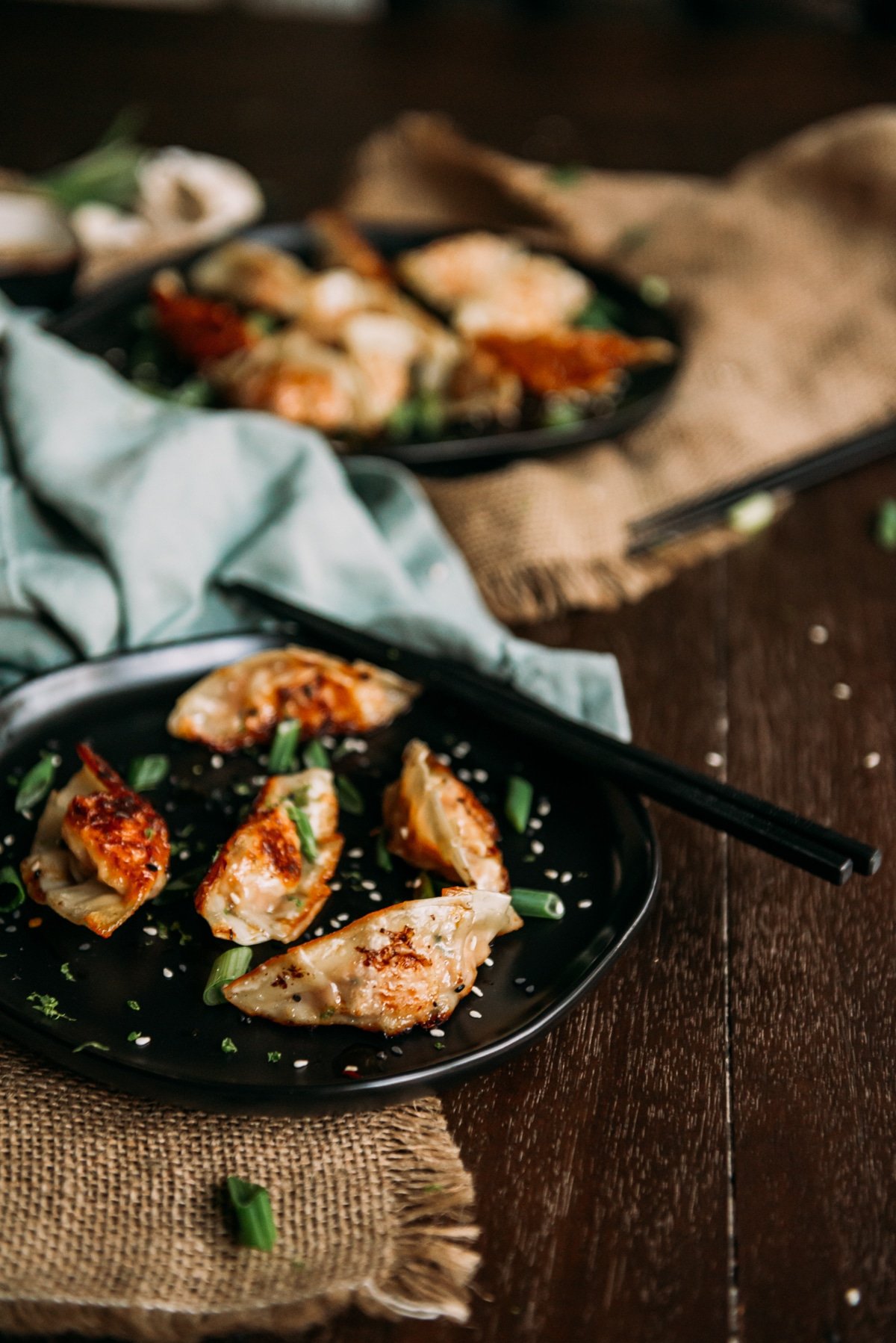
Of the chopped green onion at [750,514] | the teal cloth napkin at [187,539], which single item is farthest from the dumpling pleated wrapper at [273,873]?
the chopped green onion at [750,514]

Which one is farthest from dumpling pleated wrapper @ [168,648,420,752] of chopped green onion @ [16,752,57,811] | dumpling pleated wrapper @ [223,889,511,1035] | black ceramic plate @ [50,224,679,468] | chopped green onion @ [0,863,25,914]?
black ceramic plate @ [50,224,679,468]

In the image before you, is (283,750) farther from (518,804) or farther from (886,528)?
(886,528)

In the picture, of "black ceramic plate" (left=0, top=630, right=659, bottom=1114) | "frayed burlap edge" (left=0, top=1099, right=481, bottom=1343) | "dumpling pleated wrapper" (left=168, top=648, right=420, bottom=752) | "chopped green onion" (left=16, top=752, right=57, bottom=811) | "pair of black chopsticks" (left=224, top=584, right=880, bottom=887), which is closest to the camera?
"frayed burlap edge" (left=0, top=1099, right=481, bottom=1343)

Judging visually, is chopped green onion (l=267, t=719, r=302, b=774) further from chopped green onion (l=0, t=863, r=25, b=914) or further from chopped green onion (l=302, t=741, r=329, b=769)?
chopped green onion (l=0, t=863, r=25, b=914)

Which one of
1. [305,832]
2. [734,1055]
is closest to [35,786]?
[305,832]

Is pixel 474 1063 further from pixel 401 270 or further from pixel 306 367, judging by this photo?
pixel 401 270

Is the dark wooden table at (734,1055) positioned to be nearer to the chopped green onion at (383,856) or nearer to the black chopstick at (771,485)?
the black chopstick at (771,485)
